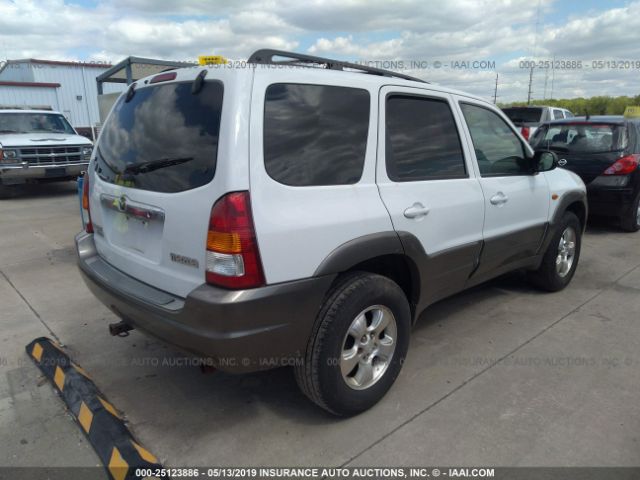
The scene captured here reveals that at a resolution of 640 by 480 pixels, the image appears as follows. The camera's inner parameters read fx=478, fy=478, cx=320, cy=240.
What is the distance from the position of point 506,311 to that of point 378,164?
2.29 m

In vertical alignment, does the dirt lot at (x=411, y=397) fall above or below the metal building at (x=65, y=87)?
below

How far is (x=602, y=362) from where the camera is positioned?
3.31 m

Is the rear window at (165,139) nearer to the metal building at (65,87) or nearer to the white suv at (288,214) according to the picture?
the white suv at (288,214)

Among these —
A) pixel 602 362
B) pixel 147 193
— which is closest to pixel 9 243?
pixel 147 193

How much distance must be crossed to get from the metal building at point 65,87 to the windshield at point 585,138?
26.7m

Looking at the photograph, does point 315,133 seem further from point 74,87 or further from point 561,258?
point 74,87

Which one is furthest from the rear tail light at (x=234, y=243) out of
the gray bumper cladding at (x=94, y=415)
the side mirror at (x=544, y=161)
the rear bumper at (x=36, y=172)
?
the rear bumper at (x=36, y=172)

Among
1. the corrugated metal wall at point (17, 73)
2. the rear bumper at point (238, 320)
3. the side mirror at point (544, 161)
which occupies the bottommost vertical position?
the rear bumper at point (238, 320)

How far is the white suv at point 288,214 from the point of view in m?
2.13

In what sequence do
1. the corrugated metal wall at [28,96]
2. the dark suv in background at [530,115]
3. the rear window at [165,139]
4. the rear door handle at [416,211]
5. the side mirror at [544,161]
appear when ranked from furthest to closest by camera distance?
the corrugated metal wall at [28,96] → the dark suv in background at [530,115] → the side mirror at [544,161] → the rear door handle at [416,211] → the rear window at [165,139]

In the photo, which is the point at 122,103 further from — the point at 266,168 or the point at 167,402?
the point at 167,402

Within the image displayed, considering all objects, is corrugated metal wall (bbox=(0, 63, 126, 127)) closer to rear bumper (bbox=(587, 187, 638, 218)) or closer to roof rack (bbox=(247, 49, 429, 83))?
rear bumper (bbox=(587, 187, 638, 218))

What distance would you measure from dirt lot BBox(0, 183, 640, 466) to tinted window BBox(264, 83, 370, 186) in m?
1.37

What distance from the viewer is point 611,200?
22.2 feet
